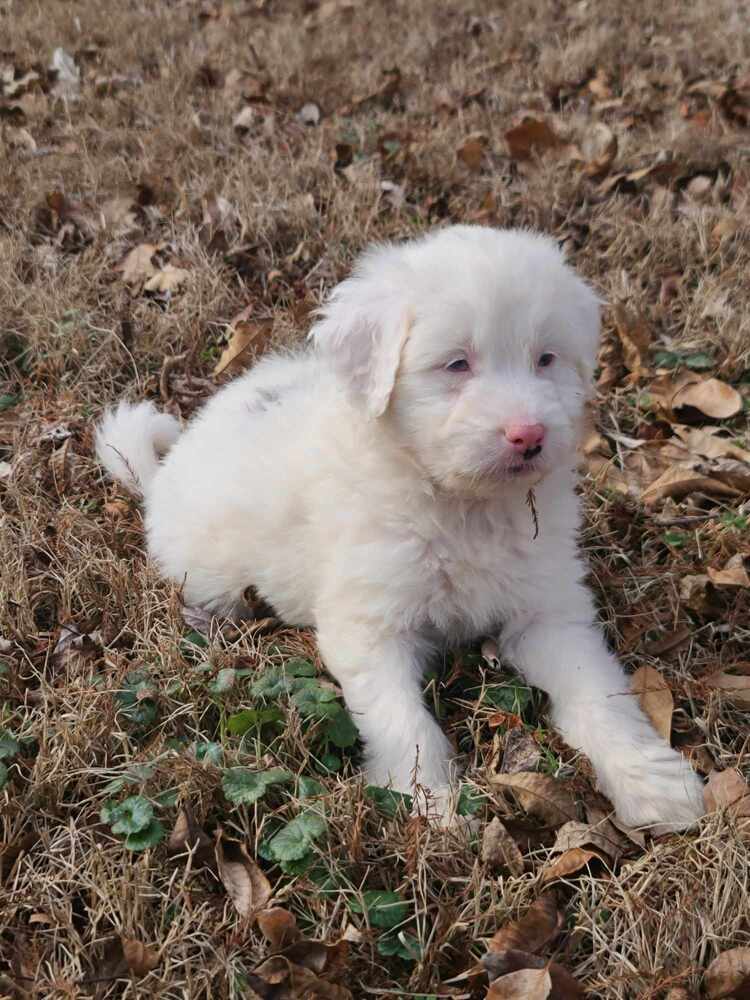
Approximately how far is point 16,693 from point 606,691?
154cm

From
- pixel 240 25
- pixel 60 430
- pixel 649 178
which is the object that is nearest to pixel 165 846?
pixel 60 430

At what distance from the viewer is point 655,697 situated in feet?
7.65

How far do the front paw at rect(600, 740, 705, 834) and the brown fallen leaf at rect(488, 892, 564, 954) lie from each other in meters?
0.32

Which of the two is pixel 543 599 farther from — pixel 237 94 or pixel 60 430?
pixel 237 94

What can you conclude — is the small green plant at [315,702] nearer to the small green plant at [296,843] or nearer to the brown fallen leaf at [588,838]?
the small green plant at [296,843]

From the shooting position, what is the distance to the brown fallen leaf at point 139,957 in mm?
1697

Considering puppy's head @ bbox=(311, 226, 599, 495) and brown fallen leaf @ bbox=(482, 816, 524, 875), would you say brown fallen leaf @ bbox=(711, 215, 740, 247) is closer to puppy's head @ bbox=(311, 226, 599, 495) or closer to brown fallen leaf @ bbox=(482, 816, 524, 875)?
puppy's head @ bbox=(311, 226, 599, 495)

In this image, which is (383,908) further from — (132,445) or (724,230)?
(724,230)

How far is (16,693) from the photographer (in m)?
2.35

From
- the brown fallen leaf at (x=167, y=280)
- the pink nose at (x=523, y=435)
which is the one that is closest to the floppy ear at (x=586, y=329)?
the pink nose at (x=523, y=435)

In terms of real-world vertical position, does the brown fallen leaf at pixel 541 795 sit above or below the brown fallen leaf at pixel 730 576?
above

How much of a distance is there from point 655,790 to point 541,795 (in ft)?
0.85

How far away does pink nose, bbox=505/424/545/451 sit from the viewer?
6.57 ft

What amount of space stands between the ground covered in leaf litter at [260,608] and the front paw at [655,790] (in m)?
0.04
